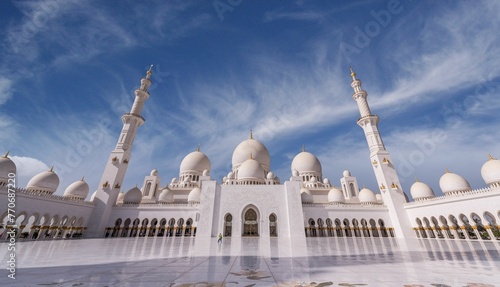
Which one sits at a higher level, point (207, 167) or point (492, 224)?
point (207, 167)

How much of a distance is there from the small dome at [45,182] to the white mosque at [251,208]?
77 mm

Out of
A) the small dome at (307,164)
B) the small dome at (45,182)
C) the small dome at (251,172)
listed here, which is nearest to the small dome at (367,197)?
the small dome at (307,164)

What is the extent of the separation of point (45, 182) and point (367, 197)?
37.0m

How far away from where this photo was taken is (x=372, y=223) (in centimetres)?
2480

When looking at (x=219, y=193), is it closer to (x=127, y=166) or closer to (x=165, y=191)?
(x=165, y=191)

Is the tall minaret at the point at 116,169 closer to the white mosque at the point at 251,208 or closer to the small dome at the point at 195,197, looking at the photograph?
the white mosque at the point at 251,208

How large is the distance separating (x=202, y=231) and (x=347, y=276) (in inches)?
721

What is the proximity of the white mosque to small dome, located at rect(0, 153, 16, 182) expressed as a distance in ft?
0.28

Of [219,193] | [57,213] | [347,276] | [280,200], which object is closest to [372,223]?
[280,200]

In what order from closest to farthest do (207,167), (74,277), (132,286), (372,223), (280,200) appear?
(132,286) → (74,277) → (280,200) → (372,223) → (207,167)

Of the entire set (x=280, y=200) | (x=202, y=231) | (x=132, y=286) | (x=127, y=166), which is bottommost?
(x=132, y=286)

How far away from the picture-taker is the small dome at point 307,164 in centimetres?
3441

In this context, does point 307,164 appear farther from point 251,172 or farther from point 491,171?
point 491,171

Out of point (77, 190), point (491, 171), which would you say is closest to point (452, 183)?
point (491, 171)
